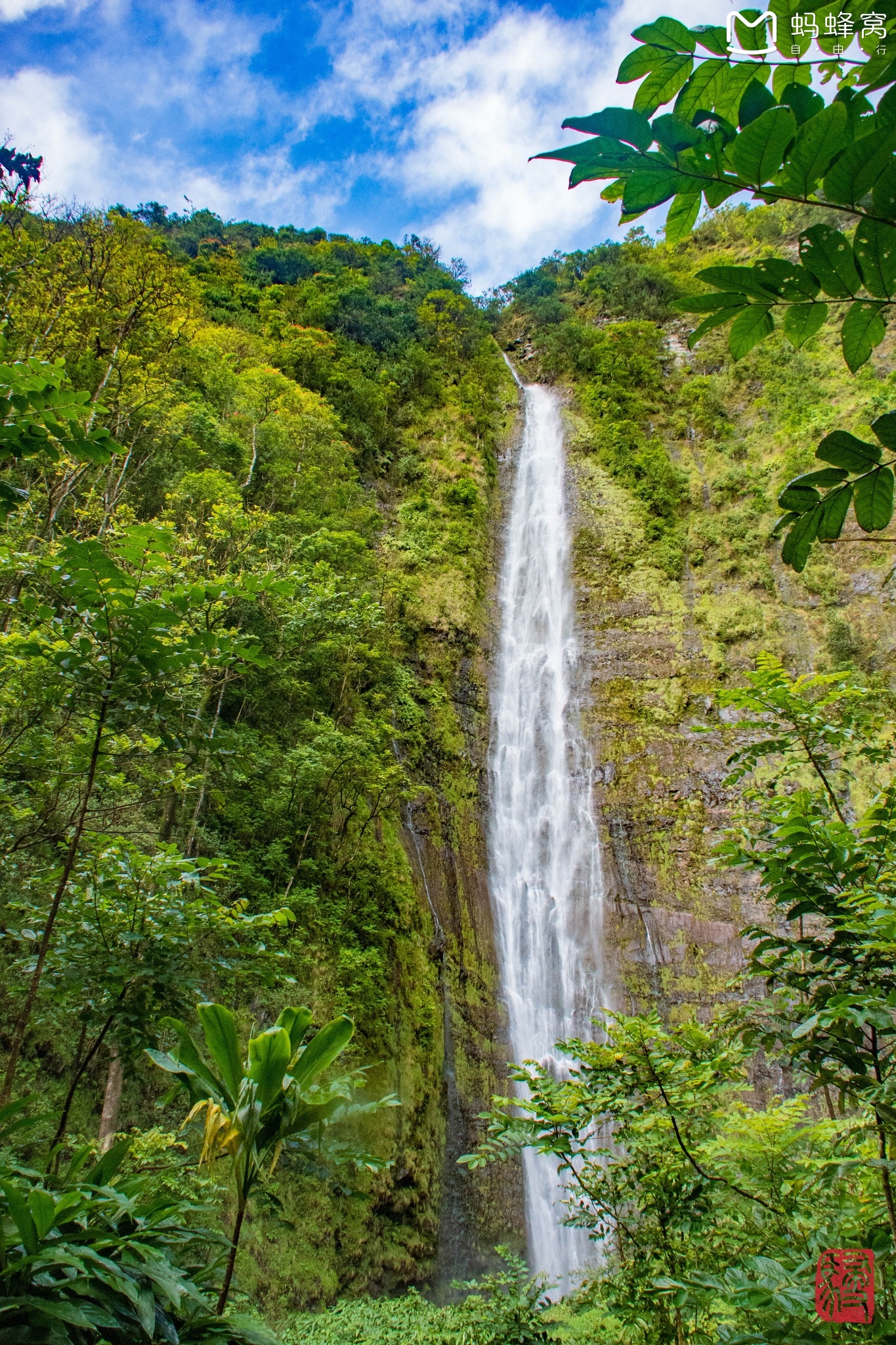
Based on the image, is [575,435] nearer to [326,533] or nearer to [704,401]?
[704,401]

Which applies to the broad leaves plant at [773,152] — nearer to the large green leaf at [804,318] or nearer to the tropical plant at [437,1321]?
the large green leaf at [804,318]

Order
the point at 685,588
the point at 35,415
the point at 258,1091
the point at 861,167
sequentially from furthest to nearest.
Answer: the point at 685,588, the point at 258,1091, the point at 35,415, the point at 861,167

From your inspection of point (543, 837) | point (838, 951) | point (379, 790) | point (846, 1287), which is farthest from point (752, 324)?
point (543, 837)

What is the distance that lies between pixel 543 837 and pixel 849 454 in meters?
12.7

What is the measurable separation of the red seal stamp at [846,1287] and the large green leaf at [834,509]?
5.39 feet

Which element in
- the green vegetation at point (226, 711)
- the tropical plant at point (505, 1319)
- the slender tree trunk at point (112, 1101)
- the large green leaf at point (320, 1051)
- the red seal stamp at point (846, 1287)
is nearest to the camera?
the red seal stamp at point (846, 1287)

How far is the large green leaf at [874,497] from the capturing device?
99 cm

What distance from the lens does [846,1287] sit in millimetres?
1538

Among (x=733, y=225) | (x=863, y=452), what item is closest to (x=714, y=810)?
(x=863, y=452)

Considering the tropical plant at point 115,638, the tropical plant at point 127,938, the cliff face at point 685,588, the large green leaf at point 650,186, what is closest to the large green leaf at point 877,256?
the large green leaf at point 650,186

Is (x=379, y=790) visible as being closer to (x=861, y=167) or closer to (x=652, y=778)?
(x=652, y=778)

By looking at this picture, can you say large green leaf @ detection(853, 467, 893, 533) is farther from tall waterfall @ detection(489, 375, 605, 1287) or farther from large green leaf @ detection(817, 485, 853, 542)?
tall waterfall @ detection(489, 375, 605, 1287)

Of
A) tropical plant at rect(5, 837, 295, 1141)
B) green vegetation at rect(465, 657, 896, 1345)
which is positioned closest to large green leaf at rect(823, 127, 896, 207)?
green vegetation at rect(465, 657, 896, 1345)

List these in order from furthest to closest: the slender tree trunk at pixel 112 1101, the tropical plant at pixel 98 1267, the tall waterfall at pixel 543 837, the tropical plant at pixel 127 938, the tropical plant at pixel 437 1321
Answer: the tall waterfall at pixel 543 837
the slender tree trunk at pixel 112 1101
the tropical plant at pixel 437 1321
the tropical plant at pixel 127 938
the tropical plant at pixel 98 1267
